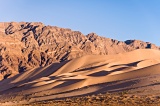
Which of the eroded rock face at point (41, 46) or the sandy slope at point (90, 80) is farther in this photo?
the eroded rock face at point (41, 46)

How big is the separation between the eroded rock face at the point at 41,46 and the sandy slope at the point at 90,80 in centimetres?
3287

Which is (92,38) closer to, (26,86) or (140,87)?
(26,86)

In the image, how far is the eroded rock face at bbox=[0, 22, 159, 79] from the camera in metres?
115

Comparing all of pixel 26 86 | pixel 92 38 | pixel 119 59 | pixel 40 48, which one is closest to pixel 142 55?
pixel 119 59

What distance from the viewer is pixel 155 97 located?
1169 inches

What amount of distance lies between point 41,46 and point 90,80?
261 feet

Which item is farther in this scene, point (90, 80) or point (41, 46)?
point (41, 46)

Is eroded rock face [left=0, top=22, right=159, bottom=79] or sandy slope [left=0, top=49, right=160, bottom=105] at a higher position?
eroded rock face [left=0, top=22, right=159, bottom=79]

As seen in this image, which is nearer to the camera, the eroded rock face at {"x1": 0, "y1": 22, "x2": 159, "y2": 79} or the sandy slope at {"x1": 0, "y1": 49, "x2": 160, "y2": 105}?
the sandy slope at {"x1": 0, "y1": 49, "x2": 160, "y2": 105}

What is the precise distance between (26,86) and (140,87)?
84.6 ft

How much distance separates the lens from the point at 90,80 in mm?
50781

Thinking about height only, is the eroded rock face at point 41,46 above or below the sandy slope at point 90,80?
above

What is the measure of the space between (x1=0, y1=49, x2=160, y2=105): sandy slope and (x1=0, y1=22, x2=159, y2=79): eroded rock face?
108 ft

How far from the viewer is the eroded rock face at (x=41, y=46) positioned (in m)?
115
